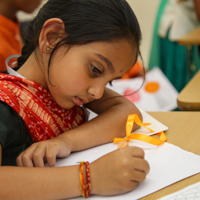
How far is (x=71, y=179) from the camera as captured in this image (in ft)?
1.66

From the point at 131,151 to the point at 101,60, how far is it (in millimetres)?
241

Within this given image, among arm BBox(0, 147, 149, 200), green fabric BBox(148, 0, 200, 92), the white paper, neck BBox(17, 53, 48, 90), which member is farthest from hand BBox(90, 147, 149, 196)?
green fabric BBox(148, 0, 200, 92)

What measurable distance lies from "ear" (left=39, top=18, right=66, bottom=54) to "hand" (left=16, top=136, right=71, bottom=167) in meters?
0.24

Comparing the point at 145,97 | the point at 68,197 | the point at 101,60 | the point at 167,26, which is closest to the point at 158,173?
the point at 68,197

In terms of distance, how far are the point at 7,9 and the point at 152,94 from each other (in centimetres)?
96

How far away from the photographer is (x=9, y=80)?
0.68 m

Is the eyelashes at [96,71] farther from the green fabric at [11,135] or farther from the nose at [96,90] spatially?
the green fabric at [11,135]

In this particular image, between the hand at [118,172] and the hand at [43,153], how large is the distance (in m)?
0.11

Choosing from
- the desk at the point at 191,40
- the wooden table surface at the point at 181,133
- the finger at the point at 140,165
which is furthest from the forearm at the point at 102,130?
the desk at the point at 191,40

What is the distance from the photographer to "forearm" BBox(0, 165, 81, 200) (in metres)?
0.49

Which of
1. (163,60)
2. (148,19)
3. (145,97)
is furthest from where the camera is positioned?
(148,19)

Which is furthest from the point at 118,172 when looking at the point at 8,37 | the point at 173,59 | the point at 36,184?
the point at 173,59

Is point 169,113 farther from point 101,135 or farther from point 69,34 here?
point 69,34

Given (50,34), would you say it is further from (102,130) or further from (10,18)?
(10,18)
